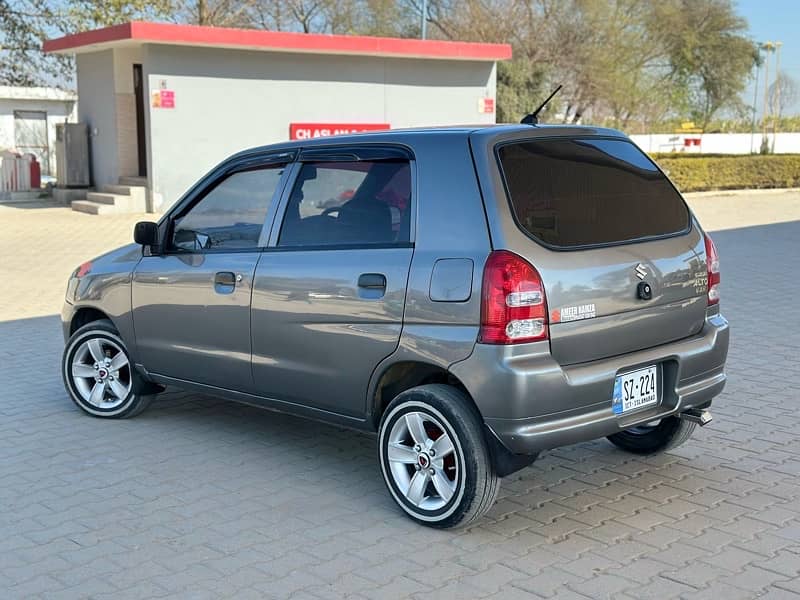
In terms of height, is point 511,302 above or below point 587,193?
below

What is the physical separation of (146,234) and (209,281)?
0.64m

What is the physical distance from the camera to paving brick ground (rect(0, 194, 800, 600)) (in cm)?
396

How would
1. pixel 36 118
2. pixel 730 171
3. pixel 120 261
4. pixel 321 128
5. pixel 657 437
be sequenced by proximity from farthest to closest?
pixel 36 118, pixel 730 171, pixel 321 128, pixel 120 261, pixel 657 437

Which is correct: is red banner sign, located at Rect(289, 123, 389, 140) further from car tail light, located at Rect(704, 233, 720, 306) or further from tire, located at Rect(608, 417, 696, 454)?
car tail light, located at Rect(704, 233, 720, 306)

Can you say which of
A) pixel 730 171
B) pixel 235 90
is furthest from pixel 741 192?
pixel 235 90

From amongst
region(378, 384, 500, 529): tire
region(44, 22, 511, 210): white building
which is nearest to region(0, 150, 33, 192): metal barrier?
region(44, 22, 511, 210): white building

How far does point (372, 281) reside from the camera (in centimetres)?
468

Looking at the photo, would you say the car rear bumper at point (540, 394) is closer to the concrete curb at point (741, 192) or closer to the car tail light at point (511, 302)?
the car tail light at point (511, 302)

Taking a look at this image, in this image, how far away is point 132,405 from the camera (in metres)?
6.30

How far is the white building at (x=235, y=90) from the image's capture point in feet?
65.4

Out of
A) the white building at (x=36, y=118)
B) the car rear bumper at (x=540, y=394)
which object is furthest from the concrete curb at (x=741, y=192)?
the car rear bumper at (x=540, y=394)

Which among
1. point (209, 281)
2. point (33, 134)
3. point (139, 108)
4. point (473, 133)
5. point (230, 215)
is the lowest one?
point (209, 281)

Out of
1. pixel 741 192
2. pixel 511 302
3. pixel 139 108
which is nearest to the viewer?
pixel 511 302

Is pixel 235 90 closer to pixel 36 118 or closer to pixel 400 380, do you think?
pixel 400 380
